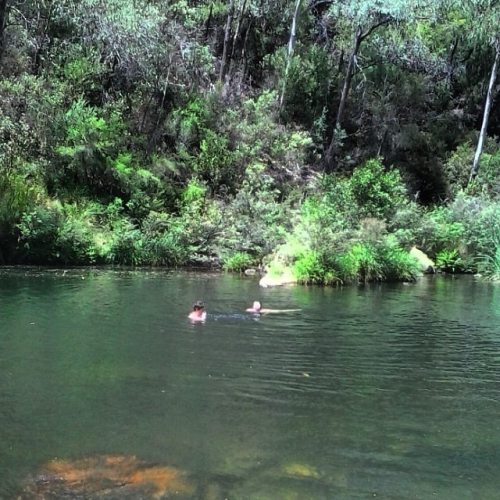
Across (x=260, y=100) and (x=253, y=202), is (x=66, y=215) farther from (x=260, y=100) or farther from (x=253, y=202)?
(x=260, y=100)

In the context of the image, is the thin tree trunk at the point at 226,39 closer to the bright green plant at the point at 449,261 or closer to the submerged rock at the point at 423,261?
the submerged rock at the point at 423,261

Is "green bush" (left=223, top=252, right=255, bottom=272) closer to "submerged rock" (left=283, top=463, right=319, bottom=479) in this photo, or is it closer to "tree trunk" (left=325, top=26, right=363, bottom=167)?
"tree trunk" (left=325, top=26, right=363, bottom=167)

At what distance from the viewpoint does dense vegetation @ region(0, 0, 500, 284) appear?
25.1 m

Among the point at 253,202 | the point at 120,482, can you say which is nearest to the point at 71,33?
the point at 253,202

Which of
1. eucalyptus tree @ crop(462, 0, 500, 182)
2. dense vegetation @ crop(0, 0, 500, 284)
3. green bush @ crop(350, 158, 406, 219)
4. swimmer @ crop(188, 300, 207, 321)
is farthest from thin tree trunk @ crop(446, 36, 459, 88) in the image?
swimmer @ crop(188, 300, 207, 321)

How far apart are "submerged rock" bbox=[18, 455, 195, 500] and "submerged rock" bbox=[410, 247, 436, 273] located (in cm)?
2098

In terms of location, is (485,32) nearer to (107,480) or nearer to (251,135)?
(251,135)

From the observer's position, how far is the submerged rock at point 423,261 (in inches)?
1042

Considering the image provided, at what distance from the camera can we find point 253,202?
28.0 meters

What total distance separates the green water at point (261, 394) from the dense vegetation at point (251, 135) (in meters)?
8.77

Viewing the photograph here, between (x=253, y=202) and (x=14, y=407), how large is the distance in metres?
20.6

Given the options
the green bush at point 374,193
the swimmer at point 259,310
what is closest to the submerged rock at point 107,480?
the swimmer at point 259,310

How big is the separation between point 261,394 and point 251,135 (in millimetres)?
25542

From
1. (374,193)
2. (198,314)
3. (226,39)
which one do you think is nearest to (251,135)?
(226,39)
